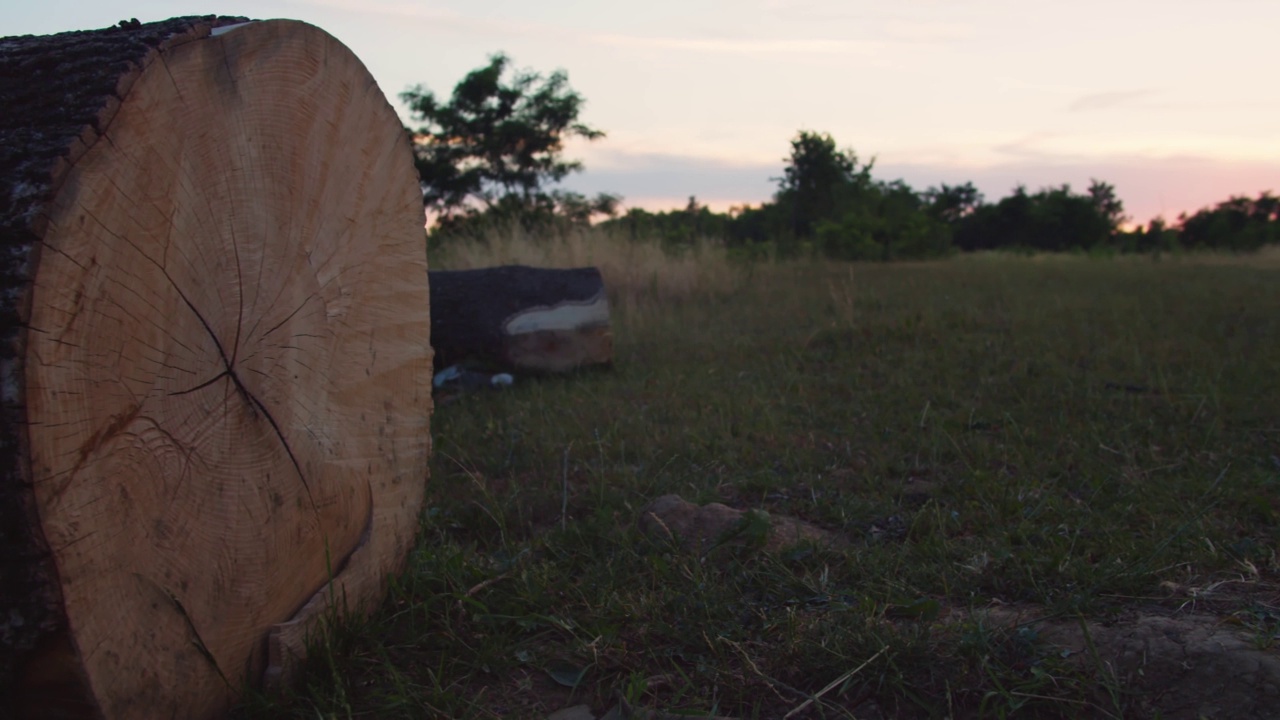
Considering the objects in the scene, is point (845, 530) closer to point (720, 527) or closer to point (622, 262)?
point (720, 527)

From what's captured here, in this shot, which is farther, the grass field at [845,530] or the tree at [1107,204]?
the tree at [1107,204]

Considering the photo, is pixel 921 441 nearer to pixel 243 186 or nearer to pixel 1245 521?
pixel 1245 521

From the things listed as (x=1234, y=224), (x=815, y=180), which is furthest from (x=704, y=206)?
(x=1234, y=224)

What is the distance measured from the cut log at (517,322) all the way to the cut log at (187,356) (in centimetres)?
332

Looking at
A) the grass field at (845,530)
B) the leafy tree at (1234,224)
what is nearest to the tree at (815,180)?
the leafy tree at (1234,224)

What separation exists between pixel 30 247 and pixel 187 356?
347 millimetres

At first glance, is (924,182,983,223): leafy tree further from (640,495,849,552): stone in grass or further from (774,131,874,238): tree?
(640,495,849,552): stone in grass

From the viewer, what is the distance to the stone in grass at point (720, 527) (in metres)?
2.69

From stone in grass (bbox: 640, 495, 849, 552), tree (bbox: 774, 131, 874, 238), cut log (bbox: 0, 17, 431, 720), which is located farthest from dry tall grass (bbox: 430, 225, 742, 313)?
tree (bbox: 774, 131, 874, 238)

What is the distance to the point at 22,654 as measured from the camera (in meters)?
1.36

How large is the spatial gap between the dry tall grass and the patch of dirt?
22.4 ft

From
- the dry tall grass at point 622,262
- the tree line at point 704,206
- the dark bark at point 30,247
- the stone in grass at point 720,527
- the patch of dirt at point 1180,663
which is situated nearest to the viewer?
the dark bark at point 30,247

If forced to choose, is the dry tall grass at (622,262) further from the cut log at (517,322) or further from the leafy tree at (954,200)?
the leafy tree at (954,200)

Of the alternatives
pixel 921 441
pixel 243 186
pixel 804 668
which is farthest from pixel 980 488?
pixel 243 186
